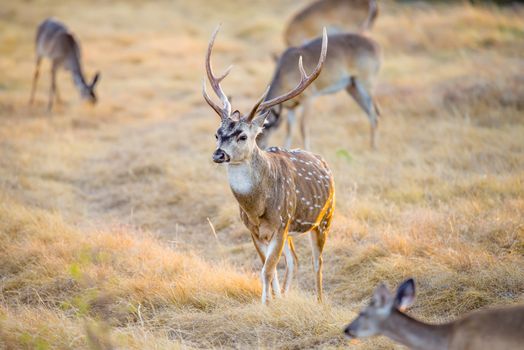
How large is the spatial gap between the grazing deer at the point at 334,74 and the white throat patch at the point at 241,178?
15.3ft

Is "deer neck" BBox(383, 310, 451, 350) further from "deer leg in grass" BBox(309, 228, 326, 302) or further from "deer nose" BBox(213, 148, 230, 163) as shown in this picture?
"deer leg in grass" BBox(309, 228, 326, 302)

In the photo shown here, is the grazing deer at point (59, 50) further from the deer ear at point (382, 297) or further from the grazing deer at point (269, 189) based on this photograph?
the deer ear at point (382, 297)

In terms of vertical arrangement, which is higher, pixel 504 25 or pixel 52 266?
pixel 504 25

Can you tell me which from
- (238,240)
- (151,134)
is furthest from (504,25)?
(238,240)

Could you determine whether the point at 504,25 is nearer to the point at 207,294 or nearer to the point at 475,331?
the point at 207,294

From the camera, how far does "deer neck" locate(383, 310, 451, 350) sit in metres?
3.71

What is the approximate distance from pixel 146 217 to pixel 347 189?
8.01 ft

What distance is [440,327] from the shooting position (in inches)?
148

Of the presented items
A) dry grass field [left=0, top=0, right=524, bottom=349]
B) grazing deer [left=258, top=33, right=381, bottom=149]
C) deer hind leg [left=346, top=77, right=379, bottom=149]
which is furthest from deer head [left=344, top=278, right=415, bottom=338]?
deer hind leg [left=346, top=77, right=379, bottom=149]

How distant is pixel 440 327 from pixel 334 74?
7132 millimetres

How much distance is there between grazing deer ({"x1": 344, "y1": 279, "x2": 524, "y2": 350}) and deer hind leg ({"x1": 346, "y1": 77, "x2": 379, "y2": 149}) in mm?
6524

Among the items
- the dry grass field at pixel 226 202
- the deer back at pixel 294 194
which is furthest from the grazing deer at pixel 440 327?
the deer back at pixel 294 194

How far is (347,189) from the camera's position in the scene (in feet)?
27.2

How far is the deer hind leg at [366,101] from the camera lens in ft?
34.2
